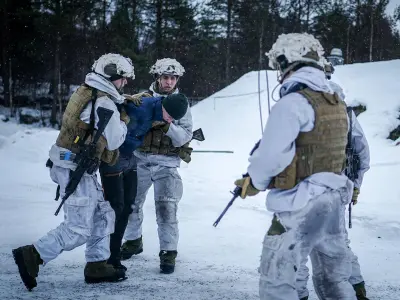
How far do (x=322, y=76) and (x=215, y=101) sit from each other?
16.5 metres

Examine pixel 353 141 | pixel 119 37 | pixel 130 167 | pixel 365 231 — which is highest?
pixel 119 37

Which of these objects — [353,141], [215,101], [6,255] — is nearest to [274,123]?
[353,141]

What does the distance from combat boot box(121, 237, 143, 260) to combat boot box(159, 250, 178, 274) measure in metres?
0.51

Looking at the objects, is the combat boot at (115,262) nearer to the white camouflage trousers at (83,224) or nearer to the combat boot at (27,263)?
the white camouflage trousers at (83,224)

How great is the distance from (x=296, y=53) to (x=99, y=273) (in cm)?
246

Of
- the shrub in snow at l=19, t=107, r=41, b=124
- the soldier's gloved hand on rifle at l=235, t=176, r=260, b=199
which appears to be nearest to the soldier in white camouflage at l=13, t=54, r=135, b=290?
the soldier's gloved hand on rifle at l=235, t=176, r=260, b=199

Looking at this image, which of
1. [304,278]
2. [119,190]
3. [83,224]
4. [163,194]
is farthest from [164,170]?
[304,278]

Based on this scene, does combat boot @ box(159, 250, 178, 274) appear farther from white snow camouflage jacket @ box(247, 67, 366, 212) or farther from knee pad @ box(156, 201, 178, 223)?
white snow camouflage jacket @ box(247, 67, 366, 212)

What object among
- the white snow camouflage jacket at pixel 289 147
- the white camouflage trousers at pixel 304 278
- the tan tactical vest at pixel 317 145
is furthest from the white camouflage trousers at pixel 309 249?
the white camouflage trousers at pixel 304 278

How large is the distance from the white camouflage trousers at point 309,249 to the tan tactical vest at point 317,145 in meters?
0.16

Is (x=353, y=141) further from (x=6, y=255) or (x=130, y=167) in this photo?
(x=6, y=255)

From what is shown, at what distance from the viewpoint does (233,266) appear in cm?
430

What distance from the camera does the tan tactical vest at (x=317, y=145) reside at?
2.42 meters

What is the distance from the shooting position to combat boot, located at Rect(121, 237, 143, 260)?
447 centimetres
